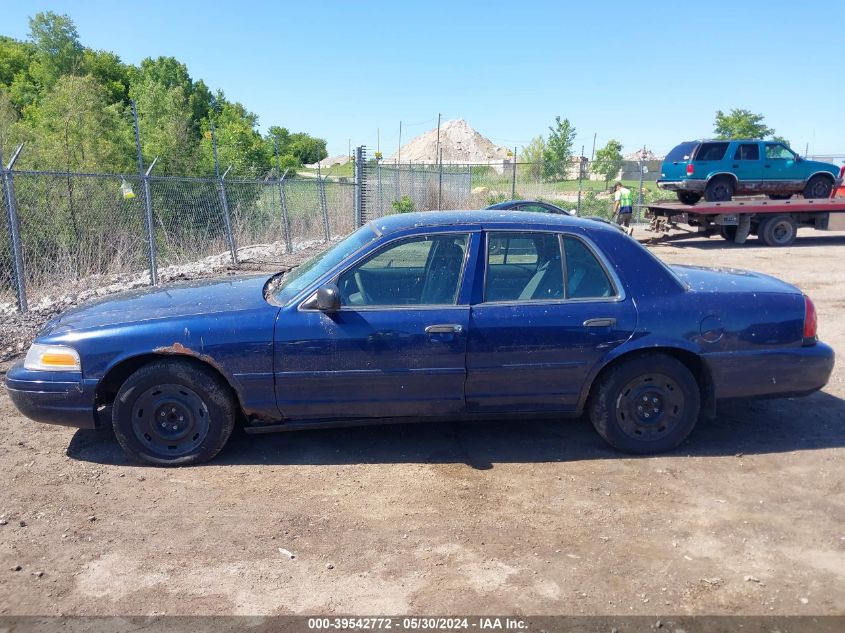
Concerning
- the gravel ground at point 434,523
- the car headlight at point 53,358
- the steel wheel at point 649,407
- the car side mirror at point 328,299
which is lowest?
the gravel ground at point 434,523

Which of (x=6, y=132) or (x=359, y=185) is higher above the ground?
(x=6, y=132)

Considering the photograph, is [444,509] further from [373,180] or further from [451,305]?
[373,180]

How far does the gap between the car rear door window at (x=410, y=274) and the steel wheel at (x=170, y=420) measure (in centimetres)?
116

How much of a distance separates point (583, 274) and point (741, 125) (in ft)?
144

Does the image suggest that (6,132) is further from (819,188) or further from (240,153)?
(819,188)

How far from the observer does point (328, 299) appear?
4180mm

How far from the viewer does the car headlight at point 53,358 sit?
4.25 metres

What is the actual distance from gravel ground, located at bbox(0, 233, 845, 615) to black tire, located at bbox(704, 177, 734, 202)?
14.4m

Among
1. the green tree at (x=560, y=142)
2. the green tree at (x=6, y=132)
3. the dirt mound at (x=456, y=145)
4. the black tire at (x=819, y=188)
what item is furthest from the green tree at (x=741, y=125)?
the dirt mound at (x=456, y=145)

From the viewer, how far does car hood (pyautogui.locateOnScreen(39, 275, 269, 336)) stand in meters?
4.38

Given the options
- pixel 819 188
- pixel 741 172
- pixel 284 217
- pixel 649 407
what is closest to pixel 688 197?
pixel 741 172

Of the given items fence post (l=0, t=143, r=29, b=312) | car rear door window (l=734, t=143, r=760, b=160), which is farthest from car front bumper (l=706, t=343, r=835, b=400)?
car rear door window (l=734, t=143, r=760, b=160)

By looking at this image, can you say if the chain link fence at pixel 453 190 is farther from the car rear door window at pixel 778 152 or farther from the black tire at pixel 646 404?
the black tire at pixel 646 404

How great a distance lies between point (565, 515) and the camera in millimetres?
3826
